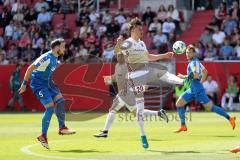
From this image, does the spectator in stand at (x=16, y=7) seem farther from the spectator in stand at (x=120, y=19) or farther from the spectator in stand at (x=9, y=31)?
the spectator in stand at (x=120, y=19)

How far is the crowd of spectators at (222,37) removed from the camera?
32406 mm

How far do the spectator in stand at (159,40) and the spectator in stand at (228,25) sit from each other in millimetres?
3024

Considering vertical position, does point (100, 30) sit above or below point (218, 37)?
above

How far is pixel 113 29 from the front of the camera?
36531 millimetres

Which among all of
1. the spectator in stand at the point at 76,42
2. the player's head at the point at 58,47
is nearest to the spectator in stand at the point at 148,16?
the spectator in stand at the point at 76,42

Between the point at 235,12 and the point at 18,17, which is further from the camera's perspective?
the point at 18,17

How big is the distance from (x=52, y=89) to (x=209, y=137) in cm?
419

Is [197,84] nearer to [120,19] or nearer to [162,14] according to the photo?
[162,14]

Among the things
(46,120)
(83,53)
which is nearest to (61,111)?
(46,120)

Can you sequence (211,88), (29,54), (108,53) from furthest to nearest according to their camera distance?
(29,54) < (108,53) < (211,88)

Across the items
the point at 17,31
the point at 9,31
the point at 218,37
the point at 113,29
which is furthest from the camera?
the point at 9,31

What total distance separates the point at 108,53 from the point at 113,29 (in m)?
2.98

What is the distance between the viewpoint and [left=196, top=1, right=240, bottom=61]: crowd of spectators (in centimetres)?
3241

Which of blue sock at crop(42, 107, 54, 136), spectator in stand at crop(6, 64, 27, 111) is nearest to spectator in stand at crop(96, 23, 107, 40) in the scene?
spectator in stand at crop(6, 64, 27, 111)
